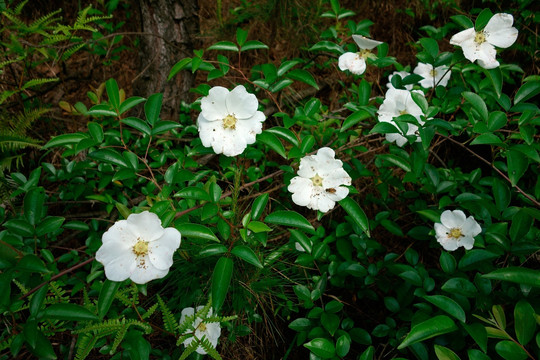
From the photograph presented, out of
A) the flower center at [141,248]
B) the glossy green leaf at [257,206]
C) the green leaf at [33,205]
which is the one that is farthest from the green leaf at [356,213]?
the green leaf at [33,205]

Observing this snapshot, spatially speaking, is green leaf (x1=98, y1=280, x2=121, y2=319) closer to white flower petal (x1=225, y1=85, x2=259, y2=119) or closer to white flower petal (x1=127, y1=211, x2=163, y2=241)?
white flower petal (x1=127, y1=211, x2=163, y2=241)

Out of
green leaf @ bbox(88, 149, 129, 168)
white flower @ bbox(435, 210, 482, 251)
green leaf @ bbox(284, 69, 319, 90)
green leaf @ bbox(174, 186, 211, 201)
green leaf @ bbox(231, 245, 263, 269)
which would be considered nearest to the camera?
green leaf @ bbox(231, 245, 263, 269)

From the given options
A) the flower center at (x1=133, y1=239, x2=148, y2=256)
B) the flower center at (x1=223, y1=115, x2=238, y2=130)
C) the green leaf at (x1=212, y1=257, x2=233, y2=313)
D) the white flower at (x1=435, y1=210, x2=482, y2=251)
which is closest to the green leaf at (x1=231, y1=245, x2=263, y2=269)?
the green leaf at (x1=212, y1=257, x2=233, y2=313)

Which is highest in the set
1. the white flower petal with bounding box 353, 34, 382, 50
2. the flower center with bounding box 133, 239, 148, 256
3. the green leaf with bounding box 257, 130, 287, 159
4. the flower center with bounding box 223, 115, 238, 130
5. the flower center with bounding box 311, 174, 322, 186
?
the white flower petal with bounding box 353, 34, 382, 50

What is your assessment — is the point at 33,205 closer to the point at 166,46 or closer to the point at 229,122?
the point at 229,122

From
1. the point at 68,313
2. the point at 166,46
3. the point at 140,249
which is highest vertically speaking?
the point at 166,46

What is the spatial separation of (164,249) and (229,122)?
56 centimetres

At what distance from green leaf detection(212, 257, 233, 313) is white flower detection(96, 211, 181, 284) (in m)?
0.15

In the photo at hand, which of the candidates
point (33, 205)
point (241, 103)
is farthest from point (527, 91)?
point (33, 205)

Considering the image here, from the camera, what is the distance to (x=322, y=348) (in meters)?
1.38

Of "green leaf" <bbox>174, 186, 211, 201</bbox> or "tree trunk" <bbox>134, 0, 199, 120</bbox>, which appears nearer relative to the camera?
"green leaf" <bbox>174, 186, 211, 201</bbox>

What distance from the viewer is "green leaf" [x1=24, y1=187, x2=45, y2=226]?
4.63ft

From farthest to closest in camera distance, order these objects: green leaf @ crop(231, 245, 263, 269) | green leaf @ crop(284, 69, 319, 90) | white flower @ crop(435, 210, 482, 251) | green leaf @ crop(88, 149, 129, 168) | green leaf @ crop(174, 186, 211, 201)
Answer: green leaf @ crop(284, 69, 319, 90) → white flower @ crop(435, 210, 482, 251) → green leaf @ crop(88, 149, 129, 168) → green leaf @ crop(174, 186, 211, 201) → green leaf @ crop(231, 245, 263, 269)

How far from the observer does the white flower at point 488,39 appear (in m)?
1.43
